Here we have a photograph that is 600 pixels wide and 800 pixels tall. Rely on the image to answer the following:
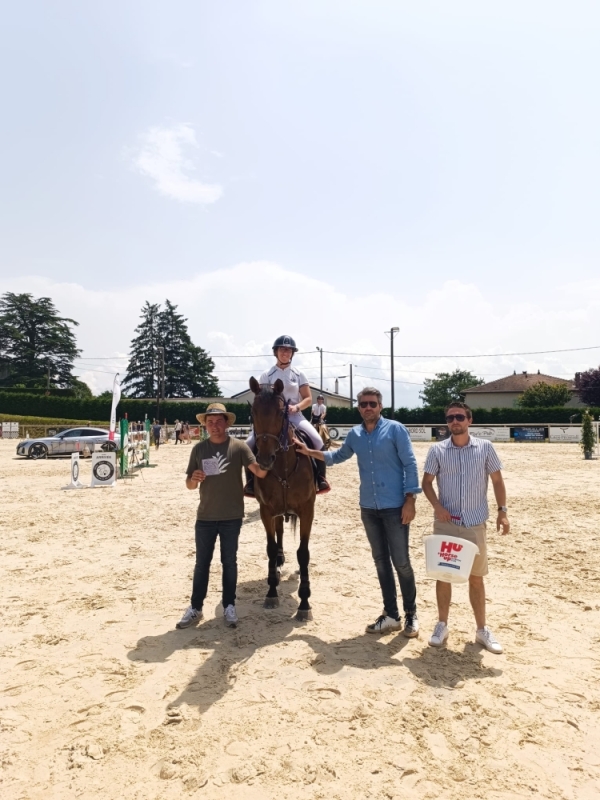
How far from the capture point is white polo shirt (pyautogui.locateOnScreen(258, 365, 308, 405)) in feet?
19.3

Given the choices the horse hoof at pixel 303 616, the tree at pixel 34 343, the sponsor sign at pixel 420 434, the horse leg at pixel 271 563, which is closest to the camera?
the horse hoof at pixel 303 616

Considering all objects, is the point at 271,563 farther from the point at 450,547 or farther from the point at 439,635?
the point at 450,547

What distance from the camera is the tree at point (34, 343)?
66812 millimetres

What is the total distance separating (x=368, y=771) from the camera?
2.85 m

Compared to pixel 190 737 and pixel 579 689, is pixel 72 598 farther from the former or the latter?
pixel 579 689

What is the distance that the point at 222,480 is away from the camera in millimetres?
4793

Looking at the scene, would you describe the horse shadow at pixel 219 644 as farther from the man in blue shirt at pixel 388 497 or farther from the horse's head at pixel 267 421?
the horse's head at pixel 267 421

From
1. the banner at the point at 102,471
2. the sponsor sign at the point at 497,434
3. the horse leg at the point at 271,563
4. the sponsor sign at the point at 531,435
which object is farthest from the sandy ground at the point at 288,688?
the sponsor sign at the point at 531,435

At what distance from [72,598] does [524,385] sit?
65439mm

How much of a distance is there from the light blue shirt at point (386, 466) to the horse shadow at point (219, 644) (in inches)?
62.8

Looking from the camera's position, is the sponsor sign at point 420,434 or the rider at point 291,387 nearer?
the rider at point 291,387

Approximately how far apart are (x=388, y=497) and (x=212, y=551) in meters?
1.82

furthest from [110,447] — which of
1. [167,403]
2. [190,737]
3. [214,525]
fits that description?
[167,403]

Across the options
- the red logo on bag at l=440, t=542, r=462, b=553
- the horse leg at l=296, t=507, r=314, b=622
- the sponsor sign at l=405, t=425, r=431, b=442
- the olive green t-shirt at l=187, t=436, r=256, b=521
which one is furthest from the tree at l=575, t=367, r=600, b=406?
the olive green t-shirt at l=187, t=436, r=256, b=521
